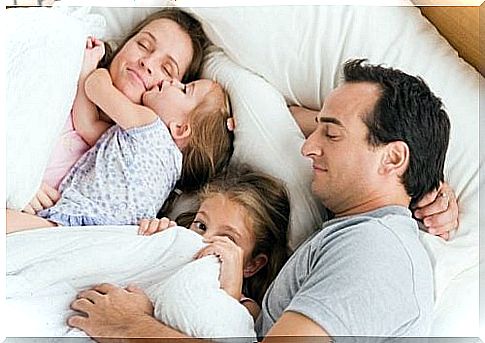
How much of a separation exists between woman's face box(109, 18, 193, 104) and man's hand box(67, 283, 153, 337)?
26cm

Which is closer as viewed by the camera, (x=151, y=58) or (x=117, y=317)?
(x=117, y=317)

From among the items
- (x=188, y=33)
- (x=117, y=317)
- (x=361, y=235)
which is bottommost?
(x=117, y=317)

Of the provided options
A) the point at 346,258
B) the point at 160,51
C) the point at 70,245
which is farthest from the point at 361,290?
the point at 160,51

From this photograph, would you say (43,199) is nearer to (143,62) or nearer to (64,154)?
(64,154)

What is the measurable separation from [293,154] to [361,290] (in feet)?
0.79

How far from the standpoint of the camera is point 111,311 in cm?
94

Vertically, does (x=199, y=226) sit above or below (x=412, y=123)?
below

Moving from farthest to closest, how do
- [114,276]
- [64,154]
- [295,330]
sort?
1. [64,154]
2. [114,276]
3. [295,330]

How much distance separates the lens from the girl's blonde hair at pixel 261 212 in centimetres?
101

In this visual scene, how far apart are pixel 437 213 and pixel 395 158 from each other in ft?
0.32

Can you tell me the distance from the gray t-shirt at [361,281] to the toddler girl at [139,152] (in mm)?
182

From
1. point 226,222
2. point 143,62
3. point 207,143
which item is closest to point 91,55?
point 143,62

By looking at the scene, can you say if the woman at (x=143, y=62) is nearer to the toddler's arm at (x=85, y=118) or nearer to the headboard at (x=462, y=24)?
the toddler's arm at (x=85, y=118)

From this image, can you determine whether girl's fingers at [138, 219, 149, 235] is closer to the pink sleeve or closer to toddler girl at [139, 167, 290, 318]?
toddler girl at [139, 167, 290, 318]
